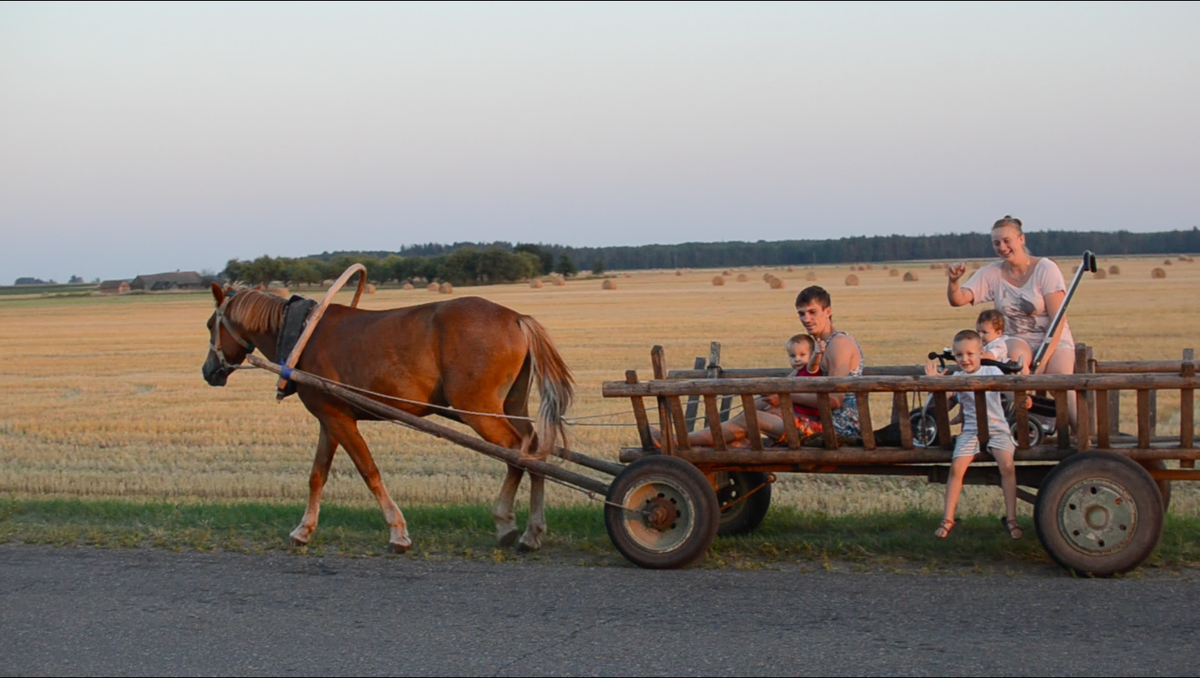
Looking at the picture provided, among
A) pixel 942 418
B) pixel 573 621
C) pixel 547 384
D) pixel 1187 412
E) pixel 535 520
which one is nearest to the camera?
pixel 573 621

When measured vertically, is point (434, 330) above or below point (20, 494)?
above

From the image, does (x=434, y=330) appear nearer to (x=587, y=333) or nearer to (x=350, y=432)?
(x=350, y=432)

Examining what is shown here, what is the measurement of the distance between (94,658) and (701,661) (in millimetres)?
2370

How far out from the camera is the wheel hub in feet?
18.1

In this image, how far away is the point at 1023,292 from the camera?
6.61 meters

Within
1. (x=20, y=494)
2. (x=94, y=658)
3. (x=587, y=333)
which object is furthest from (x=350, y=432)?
(x=587, y=333)

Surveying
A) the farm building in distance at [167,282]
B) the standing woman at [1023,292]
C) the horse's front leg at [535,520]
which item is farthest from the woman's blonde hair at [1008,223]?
Result: the farm building in distance at [167,282]

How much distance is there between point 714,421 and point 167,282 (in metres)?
82.4

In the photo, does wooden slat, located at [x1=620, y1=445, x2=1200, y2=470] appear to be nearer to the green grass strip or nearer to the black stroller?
the black stroller

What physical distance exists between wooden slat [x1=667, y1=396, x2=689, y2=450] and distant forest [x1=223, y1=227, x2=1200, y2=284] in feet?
127

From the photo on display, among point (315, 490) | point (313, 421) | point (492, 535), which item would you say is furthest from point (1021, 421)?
point (313, 421)

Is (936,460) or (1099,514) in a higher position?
(936,460)

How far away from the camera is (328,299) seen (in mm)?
6988

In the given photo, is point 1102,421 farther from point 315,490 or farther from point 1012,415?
point 315,490
